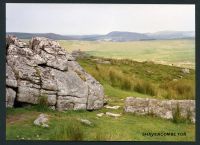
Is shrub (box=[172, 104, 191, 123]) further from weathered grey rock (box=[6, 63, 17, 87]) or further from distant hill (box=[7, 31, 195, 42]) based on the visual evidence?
weathered grey rock (box=[6, 63, 17, 87])

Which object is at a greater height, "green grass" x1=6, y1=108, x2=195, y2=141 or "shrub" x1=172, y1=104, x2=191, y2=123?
"shrub" x1=172, y1=104, x2=191, y2=123

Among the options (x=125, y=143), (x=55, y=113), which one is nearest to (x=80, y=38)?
(x=55, y=113)

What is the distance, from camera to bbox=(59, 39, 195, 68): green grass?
50.0 feet

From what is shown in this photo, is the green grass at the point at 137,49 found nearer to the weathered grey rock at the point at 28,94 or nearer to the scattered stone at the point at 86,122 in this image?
the weathered grey rock at the point at 28,94

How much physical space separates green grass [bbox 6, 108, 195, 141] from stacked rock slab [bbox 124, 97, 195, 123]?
171 millimetres

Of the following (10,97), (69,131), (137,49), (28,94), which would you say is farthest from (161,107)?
(10,97)

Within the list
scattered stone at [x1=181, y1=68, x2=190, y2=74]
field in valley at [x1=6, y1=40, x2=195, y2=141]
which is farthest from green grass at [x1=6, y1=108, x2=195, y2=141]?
scattered stone at [x1=181, y1=68, x2=190, y2=74]

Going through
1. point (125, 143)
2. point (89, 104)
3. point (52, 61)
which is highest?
point (52, 61)

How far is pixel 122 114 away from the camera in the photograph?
14633mm

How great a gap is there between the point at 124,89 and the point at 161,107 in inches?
54.3

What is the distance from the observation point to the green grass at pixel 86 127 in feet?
45.0

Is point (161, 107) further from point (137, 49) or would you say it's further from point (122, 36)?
point (122, 36)

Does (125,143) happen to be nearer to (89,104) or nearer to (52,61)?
(89,104)

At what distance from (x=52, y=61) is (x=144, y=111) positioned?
285cm
